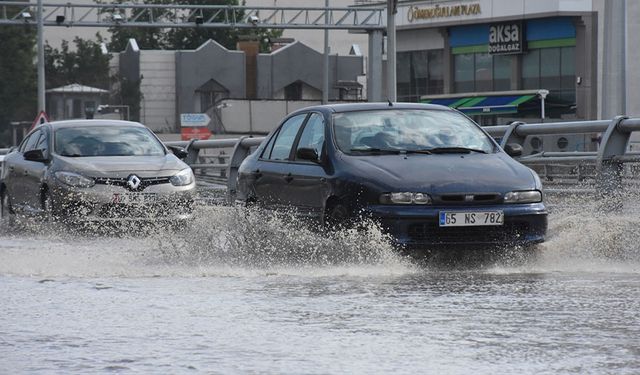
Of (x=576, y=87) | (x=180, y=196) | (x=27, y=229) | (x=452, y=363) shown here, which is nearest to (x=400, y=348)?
(x=452, y=363)

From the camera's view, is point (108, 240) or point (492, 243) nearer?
point (492, 243)

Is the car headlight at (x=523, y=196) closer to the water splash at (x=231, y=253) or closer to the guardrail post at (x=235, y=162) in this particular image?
the water splash at (x=231, y=253)

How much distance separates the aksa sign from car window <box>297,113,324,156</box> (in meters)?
60.1

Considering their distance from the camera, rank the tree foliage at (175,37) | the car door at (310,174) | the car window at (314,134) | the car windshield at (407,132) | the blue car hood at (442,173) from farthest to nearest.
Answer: the tree foliage at (175,37) → the car window at (314,134) → the car windshield at (407,132) → the car door at (310,174) → the blue car hood at (442,173)

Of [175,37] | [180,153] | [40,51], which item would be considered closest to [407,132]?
[180,153]

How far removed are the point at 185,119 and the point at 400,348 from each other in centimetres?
6680

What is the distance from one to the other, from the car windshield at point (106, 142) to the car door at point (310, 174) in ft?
20.0

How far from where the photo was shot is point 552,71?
72938 millimetres

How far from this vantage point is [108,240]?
1683 centimetres

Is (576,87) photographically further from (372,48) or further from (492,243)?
(492,243)

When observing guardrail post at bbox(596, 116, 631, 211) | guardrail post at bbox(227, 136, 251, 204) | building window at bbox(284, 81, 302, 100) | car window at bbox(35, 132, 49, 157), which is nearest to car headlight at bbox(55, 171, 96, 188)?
car window at bbox(35, 132, 49, 157)

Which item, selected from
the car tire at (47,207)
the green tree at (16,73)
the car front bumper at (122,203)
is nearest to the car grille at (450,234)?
the car front bumper at (122,203)

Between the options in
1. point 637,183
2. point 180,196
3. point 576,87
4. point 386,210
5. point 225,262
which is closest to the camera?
point 386,210

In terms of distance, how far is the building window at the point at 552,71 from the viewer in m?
72.2
